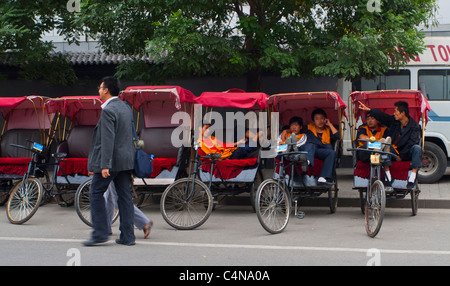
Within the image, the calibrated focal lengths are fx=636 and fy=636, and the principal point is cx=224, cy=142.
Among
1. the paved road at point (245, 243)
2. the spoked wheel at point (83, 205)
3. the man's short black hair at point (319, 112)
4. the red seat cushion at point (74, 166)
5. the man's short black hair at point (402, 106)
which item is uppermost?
the man's short black hair at point (402, 106)

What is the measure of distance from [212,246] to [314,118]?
155 inches

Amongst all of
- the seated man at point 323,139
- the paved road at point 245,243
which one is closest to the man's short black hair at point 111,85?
the paved road at point 245,243

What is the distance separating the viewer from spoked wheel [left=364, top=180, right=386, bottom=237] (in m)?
7.72

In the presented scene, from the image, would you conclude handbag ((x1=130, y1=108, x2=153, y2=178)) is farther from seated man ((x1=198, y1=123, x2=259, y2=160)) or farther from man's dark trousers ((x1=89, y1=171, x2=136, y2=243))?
seated man ((x1=198, y1=123, x2=259, y2=160))

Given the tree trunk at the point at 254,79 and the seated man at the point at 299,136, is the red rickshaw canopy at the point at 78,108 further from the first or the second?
the tree trunk at the point at 254,79

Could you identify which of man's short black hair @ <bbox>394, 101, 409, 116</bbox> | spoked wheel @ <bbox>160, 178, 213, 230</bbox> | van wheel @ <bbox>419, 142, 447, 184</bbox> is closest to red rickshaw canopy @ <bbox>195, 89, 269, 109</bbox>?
spoked wheel @ <bbox>160, 178, 213, 230</bbox>

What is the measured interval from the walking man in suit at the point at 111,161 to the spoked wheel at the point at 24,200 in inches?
90.5

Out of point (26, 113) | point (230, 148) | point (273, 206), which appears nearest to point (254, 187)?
point (230, 148)

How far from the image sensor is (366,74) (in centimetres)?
1245

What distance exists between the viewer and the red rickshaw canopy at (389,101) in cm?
1009

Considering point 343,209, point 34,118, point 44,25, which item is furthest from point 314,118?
point 44,25

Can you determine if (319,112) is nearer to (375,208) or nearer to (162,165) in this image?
(162,165)

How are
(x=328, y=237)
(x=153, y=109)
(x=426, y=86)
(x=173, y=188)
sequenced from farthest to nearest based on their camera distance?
(x=426, y=86)
(x=153, y=109)
(x=173, y=188)
(x=328, y=237)

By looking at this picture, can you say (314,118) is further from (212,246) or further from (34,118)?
(34,118)
